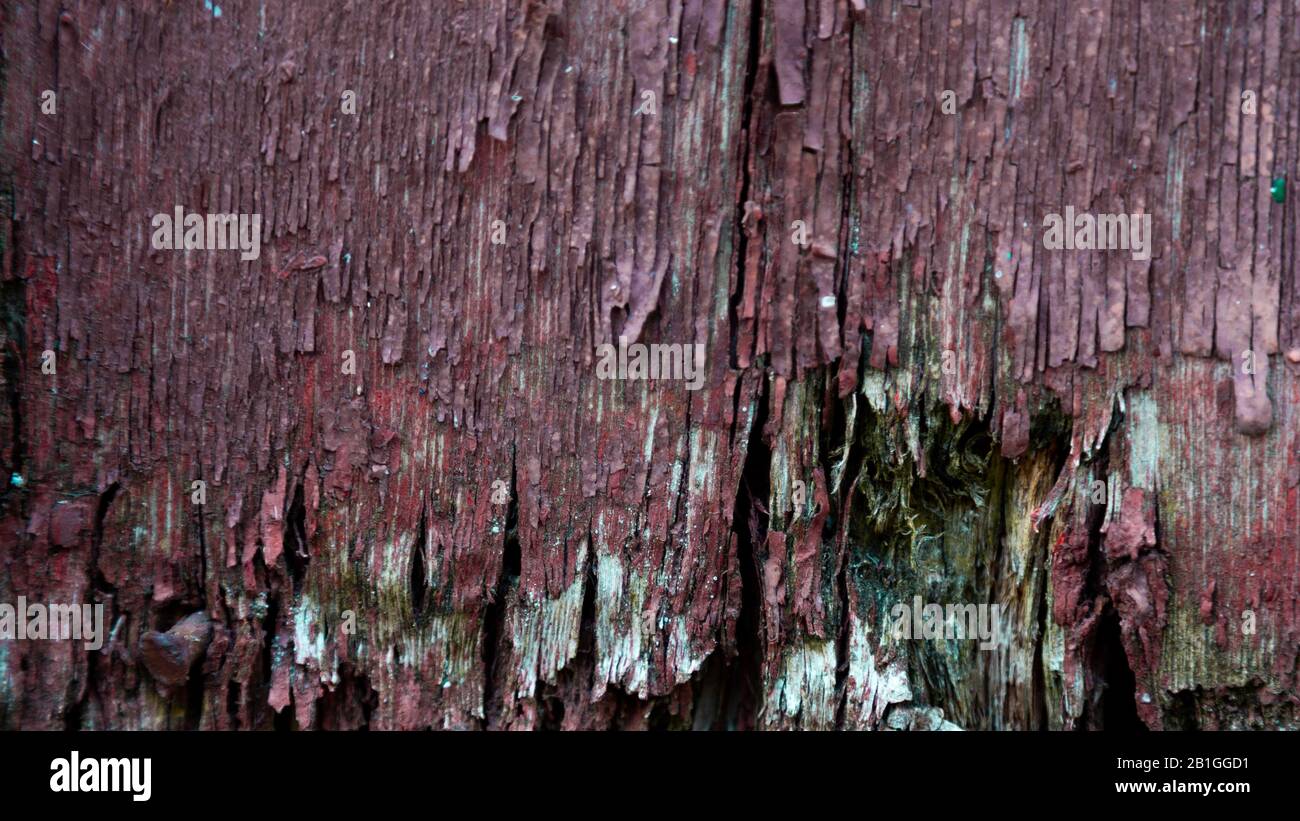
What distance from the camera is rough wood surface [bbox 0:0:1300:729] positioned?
1640mm

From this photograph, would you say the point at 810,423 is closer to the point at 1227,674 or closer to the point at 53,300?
the point at 1227,674

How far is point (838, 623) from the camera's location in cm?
176

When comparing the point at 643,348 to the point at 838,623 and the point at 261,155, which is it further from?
the point at 261,155

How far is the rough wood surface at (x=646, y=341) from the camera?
1.64m

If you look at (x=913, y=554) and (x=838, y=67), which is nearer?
(x=838, y=67)

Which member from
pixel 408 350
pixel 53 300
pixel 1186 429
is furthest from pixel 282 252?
pixel 1186 429

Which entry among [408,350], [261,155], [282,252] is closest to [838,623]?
[408,350]

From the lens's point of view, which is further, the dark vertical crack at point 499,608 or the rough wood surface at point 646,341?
the dark vertical crack at point 499,608

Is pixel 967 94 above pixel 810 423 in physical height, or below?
above

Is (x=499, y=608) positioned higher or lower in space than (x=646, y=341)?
lower

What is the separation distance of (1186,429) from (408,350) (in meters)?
1.55

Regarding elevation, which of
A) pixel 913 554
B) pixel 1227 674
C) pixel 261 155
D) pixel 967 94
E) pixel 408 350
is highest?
pixel 967 94

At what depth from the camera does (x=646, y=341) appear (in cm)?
171

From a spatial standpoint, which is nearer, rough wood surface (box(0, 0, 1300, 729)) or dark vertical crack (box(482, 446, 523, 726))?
rough wood surface (box(0, 0, 1300, 729))
